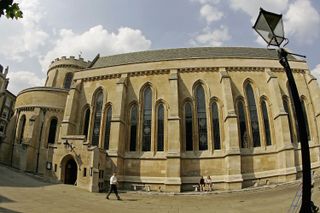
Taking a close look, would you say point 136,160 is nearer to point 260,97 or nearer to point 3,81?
point 260,97

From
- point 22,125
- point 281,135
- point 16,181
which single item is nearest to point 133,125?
point 16,181

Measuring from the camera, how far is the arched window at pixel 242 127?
23.5 metres

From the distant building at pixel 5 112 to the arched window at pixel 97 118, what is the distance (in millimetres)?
10536

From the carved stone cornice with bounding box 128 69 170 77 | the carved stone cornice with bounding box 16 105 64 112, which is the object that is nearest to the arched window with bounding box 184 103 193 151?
the carved stone cornice with bounding box 128 69 170 77

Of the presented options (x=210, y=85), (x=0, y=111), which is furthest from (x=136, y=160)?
(x=0, y=111)

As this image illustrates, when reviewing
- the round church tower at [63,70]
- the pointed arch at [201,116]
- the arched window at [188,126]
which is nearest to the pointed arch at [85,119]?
the arched window at [188,126]

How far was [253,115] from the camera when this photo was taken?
24.6m

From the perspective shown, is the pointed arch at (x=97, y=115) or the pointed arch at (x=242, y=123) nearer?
the pointed arch at (x=242, y=123)

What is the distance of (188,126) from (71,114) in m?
11.6

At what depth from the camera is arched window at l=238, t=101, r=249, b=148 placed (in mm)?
23531

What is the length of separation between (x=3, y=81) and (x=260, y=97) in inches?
1282

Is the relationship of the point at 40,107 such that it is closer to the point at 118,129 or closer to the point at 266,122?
the point at 118,129

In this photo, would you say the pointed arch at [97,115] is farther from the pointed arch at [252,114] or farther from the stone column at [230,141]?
the pointed arch at [252,114]

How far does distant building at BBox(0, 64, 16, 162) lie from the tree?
29398 millimetres
